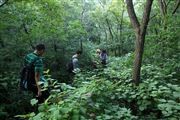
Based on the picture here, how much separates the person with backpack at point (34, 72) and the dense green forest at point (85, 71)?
354mm

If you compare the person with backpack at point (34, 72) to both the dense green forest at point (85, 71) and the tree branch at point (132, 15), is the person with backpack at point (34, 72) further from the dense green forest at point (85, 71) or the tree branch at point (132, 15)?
the tree branch at point (132, 15)

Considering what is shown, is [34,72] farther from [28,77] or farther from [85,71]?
[85,71]

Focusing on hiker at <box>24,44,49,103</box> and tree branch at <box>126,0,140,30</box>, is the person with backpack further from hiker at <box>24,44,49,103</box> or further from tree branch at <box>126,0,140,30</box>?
tree branch at <box>126,0,140,30</box>

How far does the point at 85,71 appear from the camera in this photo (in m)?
11.8

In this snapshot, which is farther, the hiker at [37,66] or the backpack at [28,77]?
the backpack at [28,77]

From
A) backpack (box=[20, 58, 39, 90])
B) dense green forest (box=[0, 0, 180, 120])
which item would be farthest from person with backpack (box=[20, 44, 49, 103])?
dense green forest (box=[0, 0, 180, 120])

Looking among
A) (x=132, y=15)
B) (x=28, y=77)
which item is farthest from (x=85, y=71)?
(x=28, y=77)

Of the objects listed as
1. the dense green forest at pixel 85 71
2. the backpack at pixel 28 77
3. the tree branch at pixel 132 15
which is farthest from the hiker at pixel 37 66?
the tree branch at pixel 132 15

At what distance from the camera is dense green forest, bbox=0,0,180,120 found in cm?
428

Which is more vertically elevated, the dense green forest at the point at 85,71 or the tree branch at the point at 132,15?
the tree branch at the point at 132,15

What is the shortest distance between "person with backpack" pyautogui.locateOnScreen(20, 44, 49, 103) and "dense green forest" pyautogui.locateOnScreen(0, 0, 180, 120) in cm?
35

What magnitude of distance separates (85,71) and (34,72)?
209 inches

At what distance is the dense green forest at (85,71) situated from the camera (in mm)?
4277

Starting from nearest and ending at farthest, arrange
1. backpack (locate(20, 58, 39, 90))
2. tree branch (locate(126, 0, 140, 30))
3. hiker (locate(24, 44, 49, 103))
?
hiker (locate(24, 44, 49, 103)), backpack (locate(20, 58, 39, 90)), tree branch (locate(126, 0, 140, 30))
